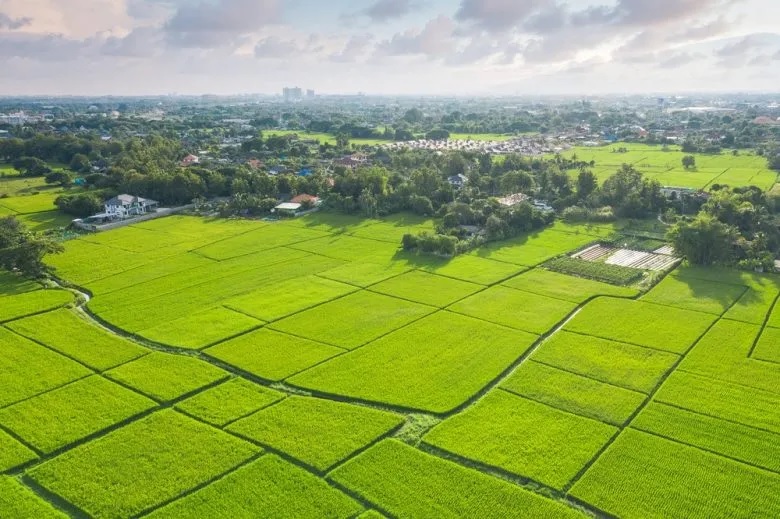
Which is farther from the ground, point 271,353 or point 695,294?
point 695,294

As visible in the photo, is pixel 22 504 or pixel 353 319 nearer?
pixel 22 504

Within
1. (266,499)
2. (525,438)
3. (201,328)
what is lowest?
(266,499)

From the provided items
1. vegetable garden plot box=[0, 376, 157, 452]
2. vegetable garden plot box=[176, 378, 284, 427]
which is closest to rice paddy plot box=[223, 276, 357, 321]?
vegetable garden plot box=[176, 378, 284, 427]

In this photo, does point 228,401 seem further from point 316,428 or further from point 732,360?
point 732,360

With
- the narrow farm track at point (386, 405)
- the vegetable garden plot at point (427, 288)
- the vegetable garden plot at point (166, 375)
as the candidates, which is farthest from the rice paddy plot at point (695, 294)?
the vegetable garden plot at point (166, 375)

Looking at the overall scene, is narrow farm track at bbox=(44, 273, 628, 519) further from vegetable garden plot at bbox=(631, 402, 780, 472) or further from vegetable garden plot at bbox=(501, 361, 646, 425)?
vegetable garden plot at bbox=(631, 402, 780, 472)

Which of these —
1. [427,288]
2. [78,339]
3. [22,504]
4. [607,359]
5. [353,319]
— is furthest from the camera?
[427,288]

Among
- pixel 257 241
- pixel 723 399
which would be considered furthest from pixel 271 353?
pixel 257 241

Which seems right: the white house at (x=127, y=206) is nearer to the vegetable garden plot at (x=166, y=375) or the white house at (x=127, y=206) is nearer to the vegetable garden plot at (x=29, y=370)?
the vegetable garden plot at (x=29, y=370)
